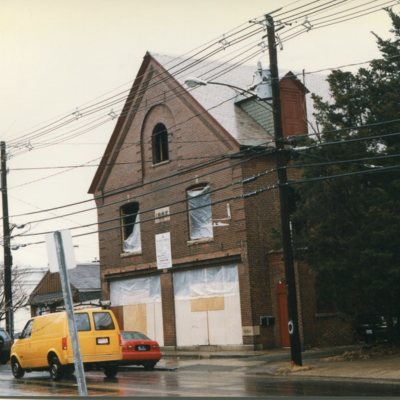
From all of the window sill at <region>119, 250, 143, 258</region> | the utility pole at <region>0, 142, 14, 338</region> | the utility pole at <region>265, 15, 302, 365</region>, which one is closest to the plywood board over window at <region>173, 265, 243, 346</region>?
the window sill at <region>119, 250, 143, 258</region>

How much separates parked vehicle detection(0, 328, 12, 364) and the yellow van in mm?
11747

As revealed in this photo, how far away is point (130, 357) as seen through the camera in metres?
24.0

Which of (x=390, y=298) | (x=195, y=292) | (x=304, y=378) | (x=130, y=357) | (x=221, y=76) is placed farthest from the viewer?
(x=221, y=76)

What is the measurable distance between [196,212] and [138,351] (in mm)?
8566

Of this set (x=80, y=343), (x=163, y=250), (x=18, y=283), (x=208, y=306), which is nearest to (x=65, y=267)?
(x=80, y=343)

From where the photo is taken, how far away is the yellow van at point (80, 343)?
818 inches

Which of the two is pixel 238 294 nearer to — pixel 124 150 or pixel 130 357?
pixel 130 357

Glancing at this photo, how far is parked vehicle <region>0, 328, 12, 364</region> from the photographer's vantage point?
33.3m

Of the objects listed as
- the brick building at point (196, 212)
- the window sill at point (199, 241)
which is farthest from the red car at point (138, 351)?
the window sill at point (199, 241)

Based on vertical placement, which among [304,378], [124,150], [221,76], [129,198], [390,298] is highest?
[221,76]

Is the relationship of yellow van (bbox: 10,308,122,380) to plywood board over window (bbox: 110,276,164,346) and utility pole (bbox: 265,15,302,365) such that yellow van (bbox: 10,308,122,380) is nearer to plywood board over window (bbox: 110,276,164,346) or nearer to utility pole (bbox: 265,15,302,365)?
utility pole (bbox: 265,15,302,365)

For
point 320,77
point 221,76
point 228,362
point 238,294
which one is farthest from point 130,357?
point 320,77

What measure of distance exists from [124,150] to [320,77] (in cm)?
1094

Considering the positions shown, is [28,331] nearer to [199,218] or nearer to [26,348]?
[26,348]
